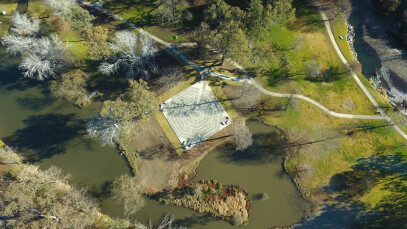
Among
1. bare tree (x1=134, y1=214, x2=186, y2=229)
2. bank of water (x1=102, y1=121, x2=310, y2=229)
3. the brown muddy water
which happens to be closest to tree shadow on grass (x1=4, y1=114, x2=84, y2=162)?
the brown muddy water

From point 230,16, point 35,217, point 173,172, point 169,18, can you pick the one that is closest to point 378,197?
point 173,172

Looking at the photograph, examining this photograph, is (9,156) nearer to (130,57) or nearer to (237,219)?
(130,57)

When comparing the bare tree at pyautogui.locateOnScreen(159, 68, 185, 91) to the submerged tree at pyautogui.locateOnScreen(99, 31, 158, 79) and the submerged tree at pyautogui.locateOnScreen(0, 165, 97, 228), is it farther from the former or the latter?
the submerged tree at pyautogui.locateOnScreen(0, 165, 97, 228)

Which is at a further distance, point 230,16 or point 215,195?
point 230,16

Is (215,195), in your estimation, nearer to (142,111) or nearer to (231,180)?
(231,180)

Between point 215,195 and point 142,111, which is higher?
point 142,111

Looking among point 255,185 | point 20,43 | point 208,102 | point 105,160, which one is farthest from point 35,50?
point 255,185
